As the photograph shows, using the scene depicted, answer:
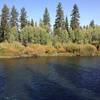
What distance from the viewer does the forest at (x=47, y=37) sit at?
8588 centimetres

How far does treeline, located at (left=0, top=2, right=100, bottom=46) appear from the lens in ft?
313

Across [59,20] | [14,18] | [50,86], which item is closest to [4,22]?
[14,18]

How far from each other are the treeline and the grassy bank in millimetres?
5370

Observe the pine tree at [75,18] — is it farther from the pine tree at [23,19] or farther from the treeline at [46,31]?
the pine tree at [23,19]

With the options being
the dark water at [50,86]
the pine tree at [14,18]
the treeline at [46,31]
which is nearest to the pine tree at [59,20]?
the treeline at [46,31]

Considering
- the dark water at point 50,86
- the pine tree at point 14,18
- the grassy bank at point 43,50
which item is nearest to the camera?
the dark water at point 50,86

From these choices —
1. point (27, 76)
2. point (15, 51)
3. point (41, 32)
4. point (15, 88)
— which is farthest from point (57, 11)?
point (15, 88)

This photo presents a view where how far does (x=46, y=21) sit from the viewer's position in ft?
376

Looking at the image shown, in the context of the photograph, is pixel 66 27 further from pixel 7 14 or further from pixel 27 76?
pixel 27 76

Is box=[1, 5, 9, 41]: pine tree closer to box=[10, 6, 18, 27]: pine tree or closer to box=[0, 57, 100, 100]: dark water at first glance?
box=[10, 6, 18, 27]: pine tree

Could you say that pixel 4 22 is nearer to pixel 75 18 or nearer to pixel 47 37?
Answer: pixel 47 37

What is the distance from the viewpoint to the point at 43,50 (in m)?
87.1

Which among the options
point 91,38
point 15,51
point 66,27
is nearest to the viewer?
point 15,51

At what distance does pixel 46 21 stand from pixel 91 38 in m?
22.4
